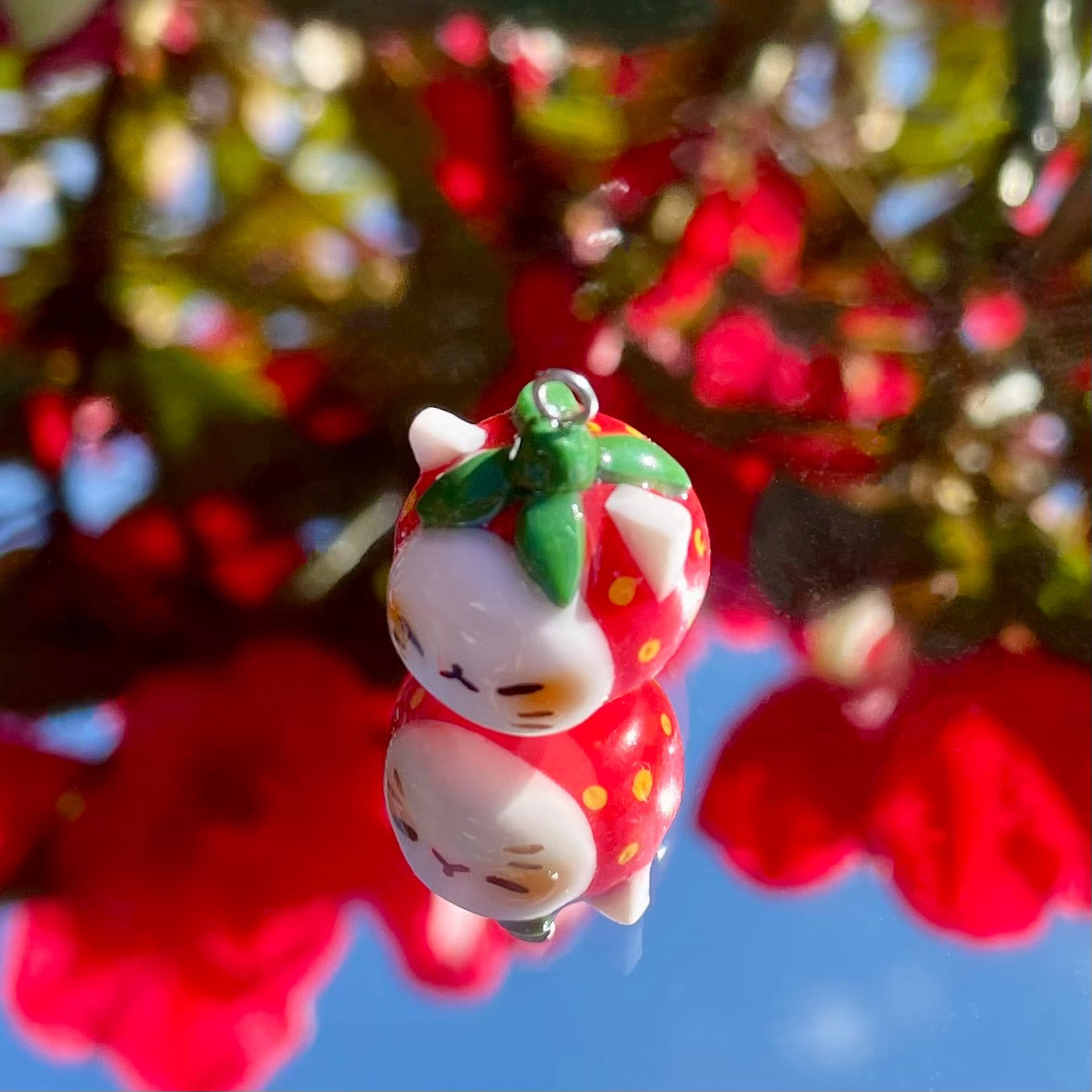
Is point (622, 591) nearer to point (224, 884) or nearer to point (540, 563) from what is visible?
point (540, 563)

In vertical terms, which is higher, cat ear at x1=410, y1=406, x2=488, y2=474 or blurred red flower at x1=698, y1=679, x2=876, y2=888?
cat ear at x1=410, y1=406, x2=488, y2=474

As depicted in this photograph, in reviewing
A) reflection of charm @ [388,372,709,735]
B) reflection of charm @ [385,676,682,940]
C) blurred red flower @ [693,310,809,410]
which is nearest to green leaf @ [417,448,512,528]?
reflection of charm @ [388,372,709,735]

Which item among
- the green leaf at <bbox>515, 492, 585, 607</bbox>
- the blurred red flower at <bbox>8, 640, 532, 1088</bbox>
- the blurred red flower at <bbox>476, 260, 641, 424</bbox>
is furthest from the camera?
the blurred red flower at <bbox>476, 260, 641, 424</bbox>

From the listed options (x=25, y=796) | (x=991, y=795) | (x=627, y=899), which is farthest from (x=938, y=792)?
(x=25, y=796)

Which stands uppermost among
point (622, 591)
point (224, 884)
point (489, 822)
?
point (622, 591)

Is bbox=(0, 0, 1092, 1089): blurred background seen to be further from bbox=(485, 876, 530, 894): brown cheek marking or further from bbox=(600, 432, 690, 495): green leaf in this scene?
bbox=(600, 432, 690, 495): green leaf

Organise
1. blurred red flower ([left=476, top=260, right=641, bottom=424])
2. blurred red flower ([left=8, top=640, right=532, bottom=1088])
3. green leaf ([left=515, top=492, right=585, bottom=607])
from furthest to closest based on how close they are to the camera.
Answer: blurred red flower ([left=476, top=260, right=641, bottom=424]) → blurred red flower ([left=8, top=640, right=532, bottom=1088]) → green leaf ([left=515, top=492, right=585, bottom=607])

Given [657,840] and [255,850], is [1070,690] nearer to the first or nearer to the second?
[657,840]

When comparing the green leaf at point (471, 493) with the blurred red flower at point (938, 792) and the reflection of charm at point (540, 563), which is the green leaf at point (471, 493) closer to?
the reflection of charm at point (540, 563)
